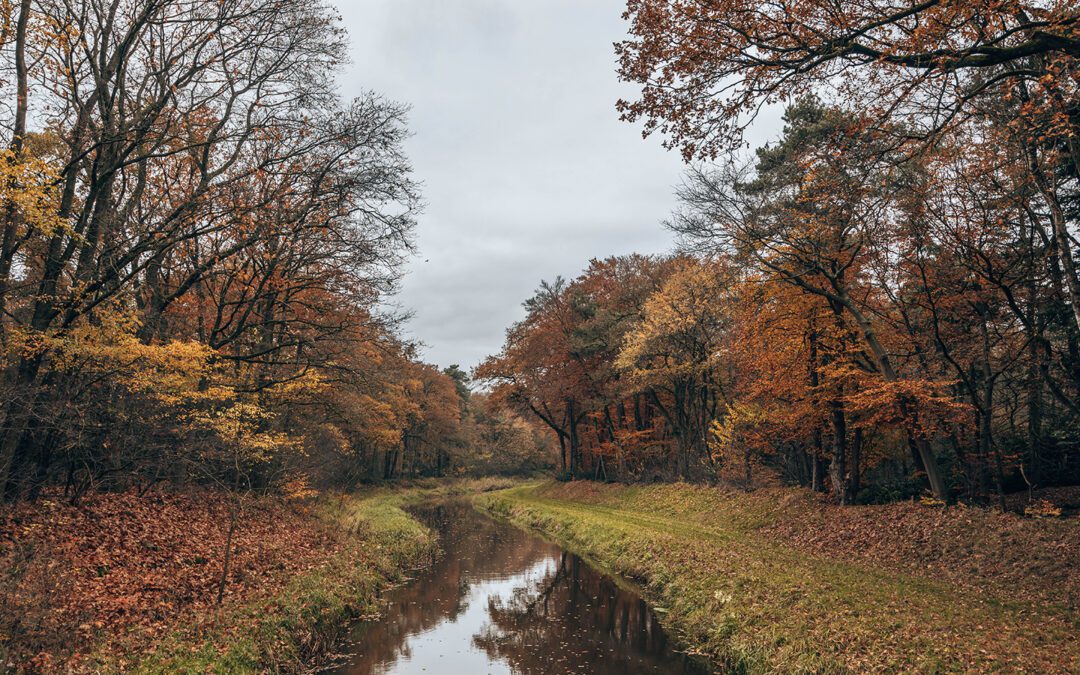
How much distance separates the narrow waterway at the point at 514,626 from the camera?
36.0 ft

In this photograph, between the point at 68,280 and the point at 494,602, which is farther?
the point at 494,602

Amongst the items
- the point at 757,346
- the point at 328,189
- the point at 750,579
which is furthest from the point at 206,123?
the point at 757,346

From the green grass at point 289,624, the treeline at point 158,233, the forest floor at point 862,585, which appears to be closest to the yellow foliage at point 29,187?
the treeline at point 158,233

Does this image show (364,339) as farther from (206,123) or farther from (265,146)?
(206,123)

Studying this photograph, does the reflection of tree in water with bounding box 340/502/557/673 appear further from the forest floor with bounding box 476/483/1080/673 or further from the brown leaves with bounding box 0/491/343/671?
the forest floor with bounding box 476/483/1080/673

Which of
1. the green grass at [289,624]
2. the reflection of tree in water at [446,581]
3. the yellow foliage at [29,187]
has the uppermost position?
the yellow foliage at [29,187]

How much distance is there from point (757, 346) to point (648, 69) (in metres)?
16.1

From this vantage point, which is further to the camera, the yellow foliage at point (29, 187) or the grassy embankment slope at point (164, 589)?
the yellow foliage at point (29, 187)

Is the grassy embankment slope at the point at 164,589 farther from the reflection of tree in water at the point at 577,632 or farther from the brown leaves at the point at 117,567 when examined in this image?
the reflection of tree in water at the point at 577,632

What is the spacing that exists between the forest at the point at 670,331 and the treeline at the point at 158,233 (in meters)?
0.12

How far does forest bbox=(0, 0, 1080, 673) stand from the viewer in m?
8.11

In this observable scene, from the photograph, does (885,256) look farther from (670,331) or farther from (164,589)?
(164,589)

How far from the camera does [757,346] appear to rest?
870 inches

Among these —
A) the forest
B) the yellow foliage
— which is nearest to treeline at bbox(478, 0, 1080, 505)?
the forest
